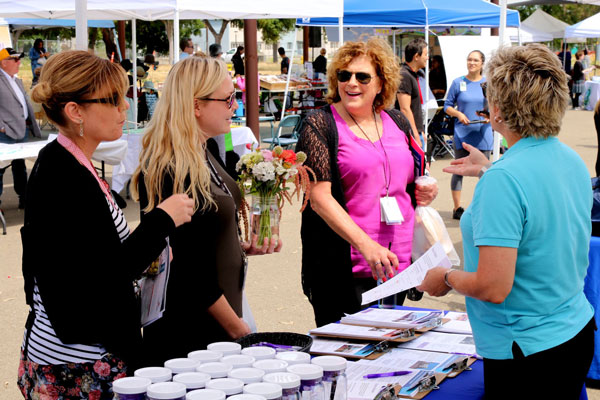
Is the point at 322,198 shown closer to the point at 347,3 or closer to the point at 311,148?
the point at 311,148

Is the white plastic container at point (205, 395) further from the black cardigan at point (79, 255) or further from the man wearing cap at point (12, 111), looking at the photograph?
the man wearing cap at point (12, 111)

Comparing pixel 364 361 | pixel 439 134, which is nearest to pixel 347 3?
pixel 439 134

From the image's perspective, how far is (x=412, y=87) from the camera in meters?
8.88

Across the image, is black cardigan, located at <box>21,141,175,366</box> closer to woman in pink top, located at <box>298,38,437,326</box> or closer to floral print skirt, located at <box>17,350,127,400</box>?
floral print skirt, located at <box>17,350,127,400</box>

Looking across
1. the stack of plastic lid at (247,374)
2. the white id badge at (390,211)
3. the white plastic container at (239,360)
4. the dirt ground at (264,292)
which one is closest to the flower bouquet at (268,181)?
the white id badge at (390,211)

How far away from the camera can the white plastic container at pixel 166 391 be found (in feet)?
5.46

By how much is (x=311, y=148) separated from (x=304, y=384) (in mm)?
1583

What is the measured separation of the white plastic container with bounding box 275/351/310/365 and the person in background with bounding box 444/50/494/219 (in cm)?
669

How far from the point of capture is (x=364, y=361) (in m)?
2.51

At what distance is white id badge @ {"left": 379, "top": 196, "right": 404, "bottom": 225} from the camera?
10.5 feet

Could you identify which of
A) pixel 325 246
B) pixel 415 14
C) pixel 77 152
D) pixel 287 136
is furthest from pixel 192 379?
pixel 415 14

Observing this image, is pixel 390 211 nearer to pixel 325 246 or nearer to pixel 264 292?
pixel 325 246

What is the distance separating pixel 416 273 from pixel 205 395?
1129 mm

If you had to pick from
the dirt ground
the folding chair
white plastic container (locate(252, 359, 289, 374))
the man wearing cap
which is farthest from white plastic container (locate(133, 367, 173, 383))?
the folding chair
